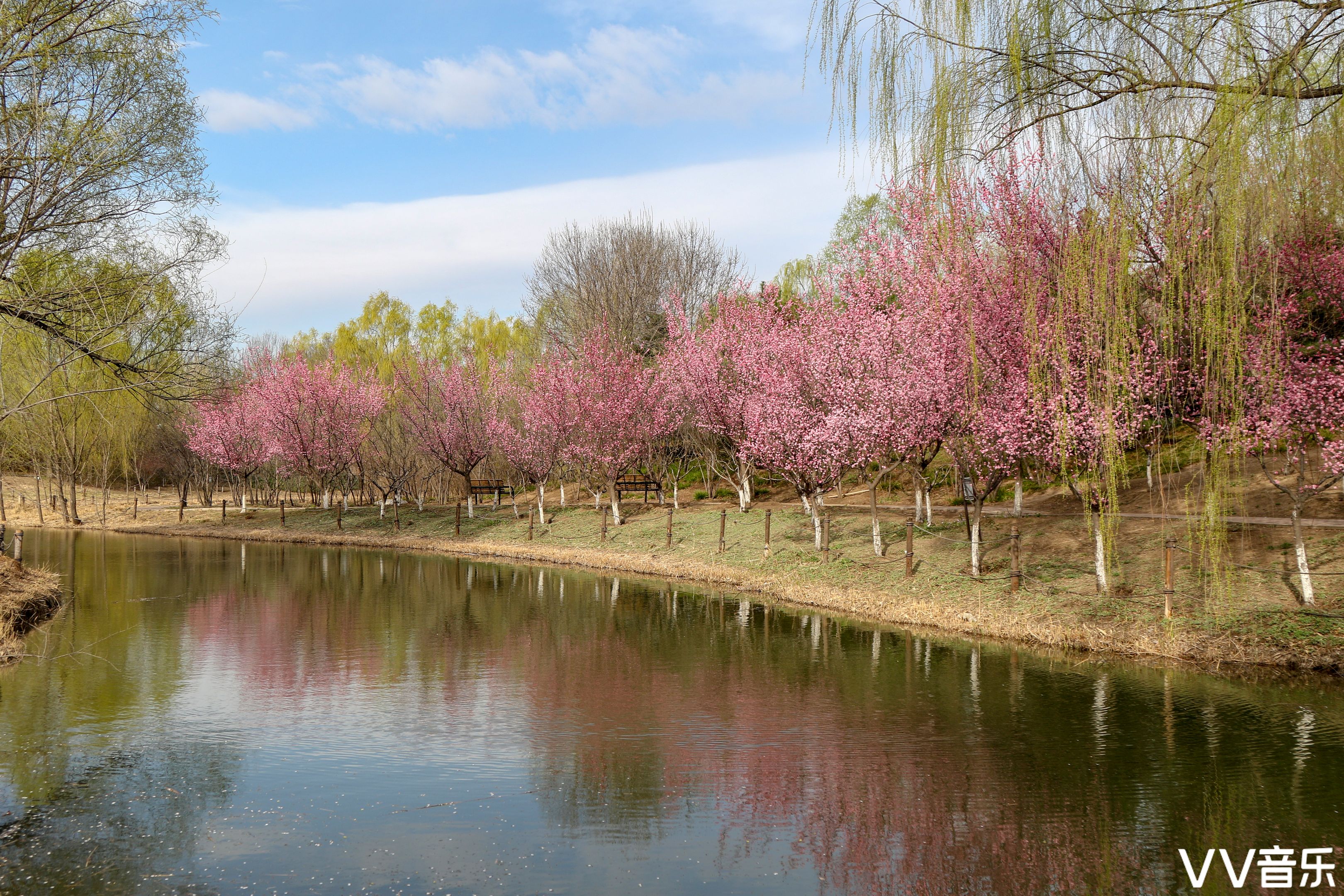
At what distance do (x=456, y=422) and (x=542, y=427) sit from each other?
4.93 metres

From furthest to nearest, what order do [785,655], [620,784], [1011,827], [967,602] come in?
[967,602] < [785,655] < [620,784] < [1011,827]

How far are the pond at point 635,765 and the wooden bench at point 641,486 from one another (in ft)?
72.0

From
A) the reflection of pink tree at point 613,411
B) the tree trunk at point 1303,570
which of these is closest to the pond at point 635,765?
the tree trunk at point 1303,570

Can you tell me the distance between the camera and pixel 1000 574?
808 inches

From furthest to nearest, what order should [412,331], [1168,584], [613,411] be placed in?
1. [412,331]
2. [613,411]
3. [1168,584]

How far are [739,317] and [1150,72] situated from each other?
94.1ft

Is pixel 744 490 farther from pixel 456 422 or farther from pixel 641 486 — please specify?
pixel 456 422

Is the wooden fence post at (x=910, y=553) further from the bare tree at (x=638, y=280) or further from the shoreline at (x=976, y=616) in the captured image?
the bare tree at (x=638, y=280)

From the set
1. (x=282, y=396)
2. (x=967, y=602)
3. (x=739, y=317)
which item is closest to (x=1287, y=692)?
(x=967, y=602)

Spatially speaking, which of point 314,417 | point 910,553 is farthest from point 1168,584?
point 314,417

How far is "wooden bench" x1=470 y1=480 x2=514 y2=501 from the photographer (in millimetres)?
45719

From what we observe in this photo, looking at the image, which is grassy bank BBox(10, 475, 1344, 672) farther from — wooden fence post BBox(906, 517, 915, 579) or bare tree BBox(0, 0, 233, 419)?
bare tree BBox(0, 0, 233, 419)

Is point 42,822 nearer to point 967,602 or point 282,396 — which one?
point 967,602

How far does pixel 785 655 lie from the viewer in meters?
16.2
